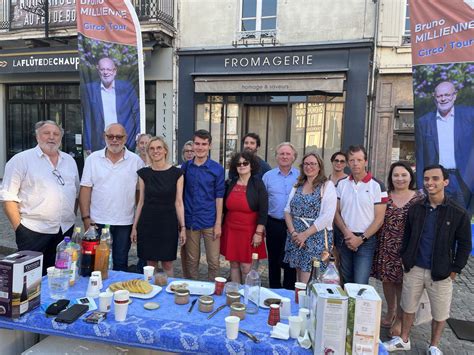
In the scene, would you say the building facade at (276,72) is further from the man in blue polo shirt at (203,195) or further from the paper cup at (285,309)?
the paper cup at (285,309)

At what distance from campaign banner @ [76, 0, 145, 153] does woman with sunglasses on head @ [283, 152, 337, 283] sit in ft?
9.95

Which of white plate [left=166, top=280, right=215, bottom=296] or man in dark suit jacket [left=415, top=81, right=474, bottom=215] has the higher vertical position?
man in dark suit jacket [left=415, top=81, right=474, bottom=215]

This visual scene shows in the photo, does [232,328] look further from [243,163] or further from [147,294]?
[243,163]

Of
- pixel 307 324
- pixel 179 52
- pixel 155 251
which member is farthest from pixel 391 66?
pixel 307 324

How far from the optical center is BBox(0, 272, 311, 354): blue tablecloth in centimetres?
198

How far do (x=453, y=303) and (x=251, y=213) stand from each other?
2.92 meters

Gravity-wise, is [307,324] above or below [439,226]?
below

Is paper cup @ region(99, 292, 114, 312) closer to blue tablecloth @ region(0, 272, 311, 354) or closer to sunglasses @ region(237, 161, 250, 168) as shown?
blue tablecloth @ region(0, 272, 311, 354)

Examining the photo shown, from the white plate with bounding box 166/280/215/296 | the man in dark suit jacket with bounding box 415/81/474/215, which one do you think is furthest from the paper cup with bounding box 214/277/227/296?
the man in dark suit jacket with bounding box 415/81/474/215

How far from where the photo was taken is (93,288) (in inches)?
96.3

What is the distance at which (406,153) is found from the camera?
9.35 meters

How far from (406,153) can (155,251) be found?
25.8 feet

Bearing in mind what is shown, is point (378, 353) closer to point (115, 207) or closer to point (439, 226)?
point (439, 226)

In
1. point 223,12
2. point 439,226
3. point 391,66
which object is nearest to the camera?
point 439,226
